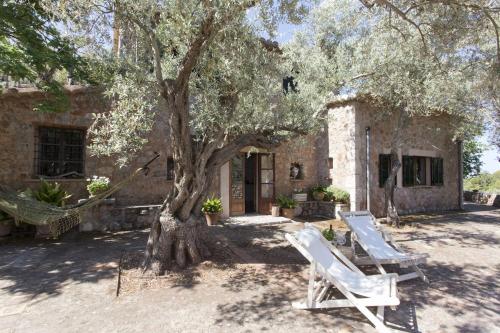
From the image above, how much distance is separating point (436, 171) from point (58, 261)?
44.4 feet

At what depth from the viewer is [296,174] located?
11.2 metres

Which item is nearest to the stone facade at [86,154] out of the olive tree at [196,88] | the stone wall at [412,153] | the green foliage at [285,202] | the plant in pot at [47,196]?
the plant in pot at [47,196]

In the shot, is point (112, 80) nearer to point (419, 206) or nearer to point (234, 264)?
point (234, 264)

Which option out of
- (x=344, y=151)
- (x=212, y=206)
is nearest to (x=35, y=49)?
(x=212, y=206)

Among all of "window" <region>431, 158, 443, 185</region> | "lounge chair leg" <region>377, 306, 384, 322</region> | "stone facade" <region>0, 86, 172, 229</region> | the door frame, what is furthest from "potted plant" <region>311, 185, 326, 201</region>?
"lounge chair leg" <region>377, 306, 384, 322</region>

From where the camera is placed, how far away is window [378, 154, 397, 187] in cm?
1088

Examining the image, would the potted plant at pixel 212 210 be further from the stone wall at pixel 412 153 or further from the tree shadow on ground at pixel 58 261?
the stone wall at pixel 412 153

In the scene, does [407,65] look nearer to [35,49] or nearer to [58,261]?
[35,49]

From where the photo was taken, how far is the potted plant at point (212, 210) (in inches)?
351

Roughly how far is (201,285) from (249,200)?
6636 mm

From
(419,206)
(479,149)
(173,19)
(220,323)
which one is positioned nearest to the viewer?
(220,323)

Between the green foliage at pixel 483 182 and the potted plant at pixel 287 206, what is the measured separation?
52.2ft

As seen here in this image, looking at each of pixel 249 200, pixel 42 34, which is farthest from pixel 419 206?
pixel 42 34

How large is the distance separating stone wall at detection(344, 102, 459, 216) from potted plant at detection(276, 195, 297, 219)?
2.11m
